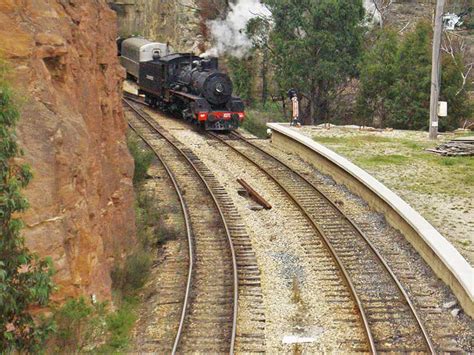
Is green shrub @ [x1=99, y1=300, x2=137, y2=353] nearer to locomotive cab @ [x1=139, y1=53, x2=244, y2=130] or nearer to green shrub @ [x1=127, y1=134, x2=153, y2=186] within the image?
green shrub @ [x1=127, y1=134, x2=153, y2=186]

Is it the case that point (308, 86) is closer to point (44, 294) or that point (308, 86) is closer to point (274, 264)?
point (274, 264)

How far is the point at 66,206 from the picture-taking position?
8.71 m

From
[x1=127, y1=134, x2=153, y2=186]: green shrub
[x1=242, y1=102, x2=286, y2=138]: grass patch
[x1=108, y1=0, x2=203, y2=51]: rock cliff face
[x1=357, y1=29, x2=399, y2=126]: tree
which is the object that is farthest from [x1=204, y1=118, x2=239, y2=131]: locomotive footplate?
[x1=108, y1=0, x2=203, y2=51]: rock cliff face

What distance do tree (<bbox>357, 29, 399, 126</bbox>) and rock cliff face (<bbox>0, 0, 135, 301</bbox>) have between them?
64.5ft

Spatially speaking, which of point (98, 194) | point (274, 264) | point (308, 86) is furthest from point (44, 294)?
point (308, 86)

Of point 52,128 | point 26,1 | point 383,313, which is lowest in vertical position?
point 383,313

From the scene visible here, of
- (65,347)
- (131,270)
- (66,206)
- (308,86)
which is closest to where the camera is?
(65,347)

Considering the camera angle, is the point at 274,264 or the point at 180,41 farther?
the point at 180,41

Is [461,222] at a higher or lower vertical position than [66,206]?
lower

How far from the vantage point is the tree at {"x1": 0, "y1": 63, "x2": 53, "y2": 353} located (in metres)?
6.18

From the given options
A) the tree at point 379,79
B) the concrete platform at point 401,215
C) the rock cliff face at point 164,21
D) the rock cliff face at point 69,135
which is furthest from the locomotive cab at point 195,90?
the rock cliff face at point 69,135

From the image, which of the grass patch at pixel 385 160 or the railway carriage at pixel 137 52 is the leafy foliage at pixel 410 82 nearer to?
the grass patch at pixel 385 160

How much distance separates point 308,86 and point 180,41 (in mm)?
15475

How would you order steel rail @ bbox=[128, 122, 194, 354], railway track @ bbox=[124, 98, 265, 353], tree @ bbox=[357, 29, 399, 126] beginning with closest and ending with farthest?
railway track @ bbox=[124, 98, 265, 353], steel rail @ bbox=[128, 122, 194, 354], tree @ bbox=[357, 29, 399, 126]
